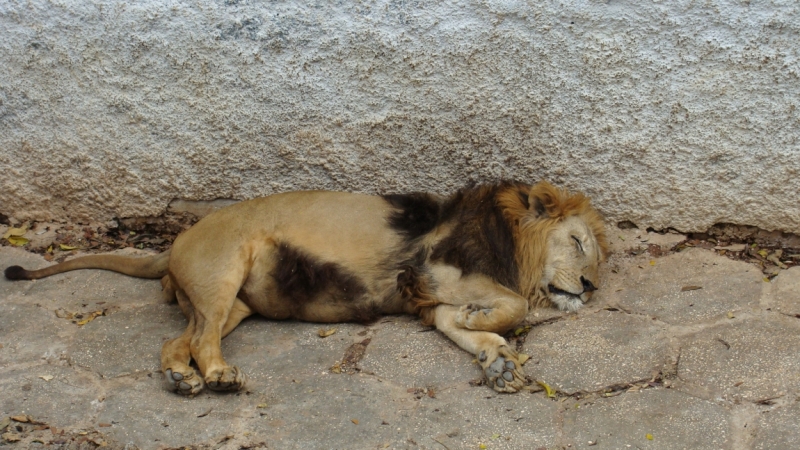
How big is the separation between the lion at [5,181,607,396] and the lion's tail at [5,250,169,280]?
9.5 inches

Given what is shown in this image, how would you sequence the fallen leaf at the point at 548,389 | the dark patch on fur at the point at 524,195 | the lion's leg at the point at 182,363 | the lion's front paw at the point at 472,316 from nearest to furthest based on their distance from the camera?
the fallen leaf at the point at 548,389, the lion's leg at the point at 182,363, the lion's front paw at the point at 472,316, the dark patch on fur at the point at 524,195

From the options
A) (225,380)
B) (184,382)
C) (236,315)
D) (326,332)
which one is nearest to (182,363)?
(184,382)

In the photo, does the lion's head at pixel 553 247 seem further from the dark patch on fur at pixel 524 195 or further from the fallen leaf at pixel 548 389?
the fallen leaf at pixel 548 389

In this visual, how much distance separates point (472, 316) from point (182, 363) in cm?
124

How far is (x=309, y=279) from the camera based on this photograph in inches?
163

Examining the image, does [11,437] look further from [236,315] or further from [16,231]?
[16,231]

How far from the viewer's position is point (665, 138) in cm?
436

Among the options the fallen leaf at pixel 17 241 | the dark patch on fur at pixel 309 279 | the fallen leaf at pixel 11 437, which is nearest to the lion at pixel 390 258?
the dark patch on fur at pixel 309 279

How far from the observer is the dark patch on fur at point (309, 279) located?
415 cm

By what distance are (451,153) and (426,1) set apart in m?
0.76

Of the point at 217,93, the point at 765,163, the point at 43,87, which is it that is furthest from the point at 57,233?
the point at 765,163

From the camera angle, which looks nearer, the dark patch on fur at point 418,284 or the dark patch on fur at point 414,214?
the dark patch on fur at point 418,284

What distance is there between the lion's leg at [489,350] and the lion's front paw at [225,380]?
0.95 metres

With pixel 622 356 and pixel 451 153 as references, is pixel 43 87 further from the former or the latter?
pixel 622 356
